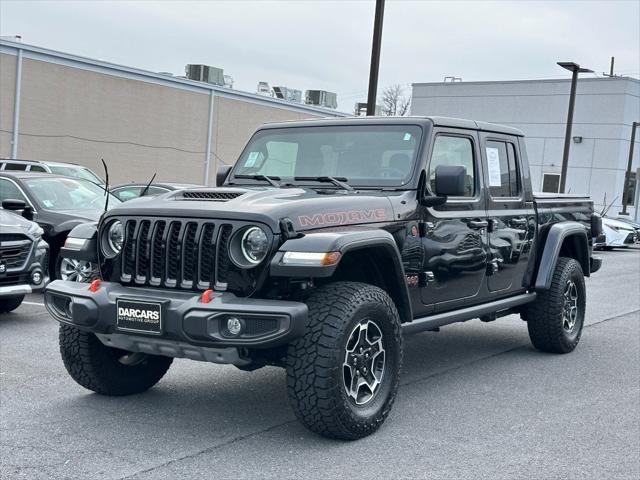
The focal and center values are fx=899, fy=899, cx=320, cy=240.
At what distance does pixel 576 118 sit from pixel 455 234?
3848cm

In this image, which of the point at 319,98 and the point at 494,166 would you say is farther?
the point at 319,98

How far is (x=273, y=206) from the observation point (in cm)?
518

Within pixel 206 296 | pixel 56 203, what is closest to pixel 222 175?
pixel 206 296

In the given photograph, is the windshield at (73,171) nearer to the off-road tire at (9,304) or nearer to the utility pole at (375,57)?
the utility pole at (375,57)

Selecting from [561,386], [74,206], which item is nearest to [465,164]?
[561,386]

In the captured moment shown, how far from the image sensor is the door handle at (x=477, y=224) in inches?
265

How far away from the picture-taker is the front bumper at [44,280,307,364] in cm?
486

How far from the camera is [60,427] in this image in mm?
5391

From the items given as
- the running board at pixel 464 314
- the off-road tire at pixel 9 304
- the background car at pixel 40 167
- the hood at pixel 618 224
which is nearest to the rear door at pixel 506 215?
the running board at pixel 464 314

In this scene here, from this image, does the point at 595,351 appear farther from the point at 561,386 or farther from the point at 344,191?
the point at 344,191

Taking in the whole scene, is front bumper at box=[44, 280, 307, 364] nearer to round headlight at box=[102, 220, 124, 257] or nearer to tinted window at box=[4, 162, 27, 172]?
round headlight at box=[102, 220, 124, 257]

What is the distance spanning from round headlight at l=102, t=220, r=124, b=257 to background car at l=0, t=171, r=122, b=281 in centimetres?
473

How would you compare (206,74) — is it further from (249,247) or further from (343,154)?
(249,247)

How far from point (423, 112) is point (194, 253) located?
43.9 m
